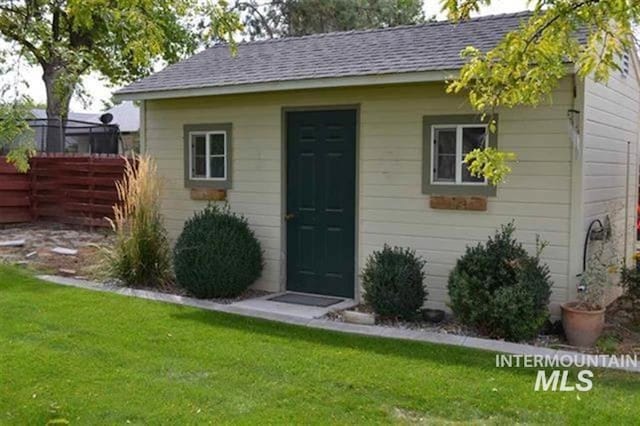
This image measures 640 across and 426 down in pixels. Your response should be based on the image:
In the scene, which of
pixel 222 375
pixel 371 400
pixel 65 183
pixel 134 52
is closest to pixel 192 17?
pixel 134 52

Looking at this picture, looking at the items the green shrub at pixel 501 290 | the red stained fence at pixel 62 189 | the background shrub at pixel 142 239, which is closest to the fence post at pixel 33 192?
the red stained fence at pixel 62 189

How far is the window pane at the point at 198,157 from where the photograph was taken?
8000 mm

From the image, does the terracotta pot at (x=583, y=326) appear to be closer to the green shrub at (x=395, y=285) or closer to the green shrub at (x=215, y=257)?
the green shrub at (x=395, y=285)

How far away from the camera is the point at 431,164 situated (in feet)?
20.8

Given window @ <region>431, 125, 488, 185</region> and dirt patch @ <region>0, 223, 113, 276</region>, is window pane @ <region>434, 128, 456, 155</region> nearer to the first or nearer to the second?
window @ <region>431, 125, 488, 185</region>

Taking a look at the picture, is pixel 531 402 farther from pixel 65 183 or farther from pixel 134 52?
pixel 65 183

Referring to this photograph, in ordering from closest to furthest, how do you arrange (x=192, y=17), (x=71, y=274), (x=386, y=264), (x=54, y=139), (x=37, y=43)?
(x=192, y=17), (x=37, y=43), (x=386, y=264), (x=71, y=274), (x=54, y=139)

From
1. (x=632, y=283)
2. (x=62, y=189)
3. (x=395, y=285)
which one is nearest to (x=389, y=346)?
(x=395, y=285)

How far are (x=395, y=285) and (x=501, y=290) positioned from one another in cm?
100

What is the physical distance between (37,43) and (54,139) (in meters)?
11.2

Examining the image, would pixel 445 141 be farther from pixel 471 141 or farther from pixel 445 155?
pixel 471 141

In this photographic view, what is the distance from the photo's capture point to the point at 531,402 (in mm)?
4004

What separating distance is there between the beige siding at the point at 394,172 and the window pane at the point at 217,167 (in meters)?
0.28

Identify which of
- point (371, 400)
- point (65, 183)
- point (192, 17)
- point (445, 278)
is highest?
point (192, 17)
